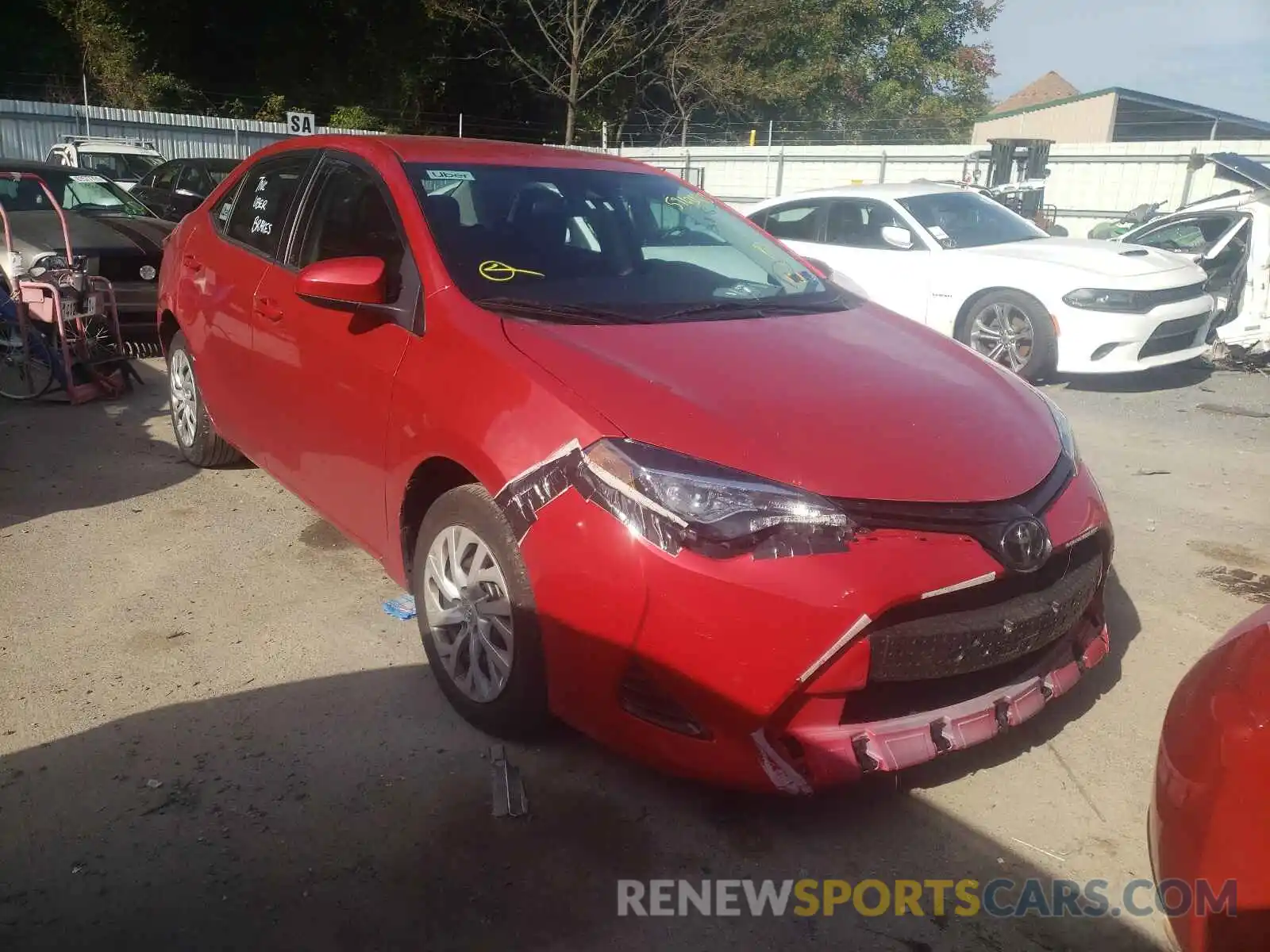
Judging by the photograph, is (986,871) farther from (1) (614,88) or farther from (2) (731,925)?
(1) (614,88)

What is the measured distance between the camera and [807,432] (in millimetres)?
2625

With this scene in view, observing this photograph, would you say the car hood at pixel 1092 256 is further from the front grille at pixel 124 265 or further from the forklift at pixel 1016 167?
the forklift at pixel 1016 167

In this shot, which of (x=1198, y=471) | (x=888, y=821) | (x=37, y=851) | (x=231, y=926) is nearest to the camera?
(x=231, y=926)

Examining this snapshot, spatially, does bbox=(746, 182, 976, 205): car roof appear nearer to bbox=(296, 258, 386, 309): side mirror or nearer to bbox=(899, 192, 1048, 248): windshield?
bbox=(899, 192, 1048, 248): windshield

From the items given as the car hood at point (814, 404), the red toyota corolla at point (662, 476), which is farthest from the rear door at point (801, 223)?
the car hood at point (814, 404)

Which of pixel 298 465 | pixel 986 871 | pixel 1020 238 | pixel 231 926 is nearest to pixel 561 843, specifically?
pixel 231 926

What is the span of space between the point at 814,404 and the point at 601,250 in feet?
4.06

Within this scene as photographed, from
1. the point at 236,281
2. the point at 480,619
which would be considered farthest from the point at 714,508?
the point at 236,281

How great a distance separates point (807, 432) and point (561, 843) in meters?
1.22

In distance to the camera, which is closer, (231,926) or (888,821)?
(231,926)

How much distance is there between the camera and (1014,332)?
7996mm

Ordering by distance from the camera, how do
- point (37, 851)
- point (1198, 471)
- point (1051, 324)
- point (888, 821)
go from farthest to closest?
point (1051, 324)
point (1198, 471)
point (888, 821)
point (37, 851)

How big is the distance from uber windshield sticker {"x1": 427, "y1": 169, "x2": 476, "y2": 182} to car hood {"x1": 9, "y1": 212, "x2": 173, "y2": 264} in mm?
5181

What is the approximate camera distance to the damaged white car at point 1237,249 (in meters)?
8.61
